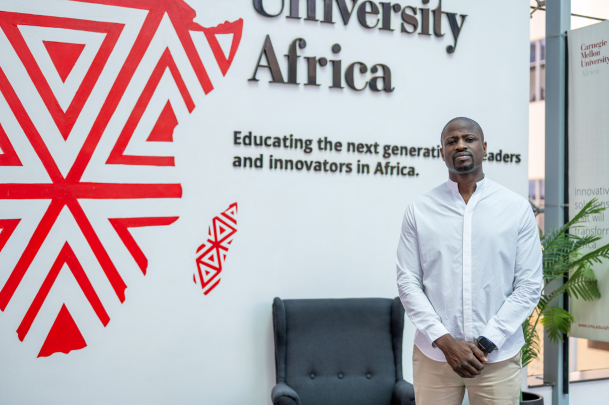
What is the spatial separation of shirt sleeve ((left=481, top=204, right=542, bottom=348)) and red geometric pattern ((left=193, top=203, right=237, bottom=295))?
1697 millimetres

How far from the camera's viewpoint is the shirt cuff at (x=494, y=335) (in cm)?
220

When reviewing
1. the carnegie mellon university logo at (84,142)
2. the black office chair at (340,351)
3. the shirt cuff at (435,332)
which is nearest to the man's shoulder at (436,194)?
the shirt cuff at (435,332)

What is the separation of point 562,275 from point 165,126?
2.76 metres

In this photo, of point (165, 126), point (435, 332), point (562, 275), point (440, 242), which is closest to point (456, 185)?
point (440, 242)

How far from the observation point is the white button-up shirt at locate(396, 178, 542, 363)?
2.27 meters

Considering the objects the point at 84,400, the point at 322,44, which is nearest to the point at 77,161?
the point at 84,400

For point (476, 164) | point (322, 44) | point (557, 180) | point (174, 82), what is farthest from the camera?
point (557, 180)

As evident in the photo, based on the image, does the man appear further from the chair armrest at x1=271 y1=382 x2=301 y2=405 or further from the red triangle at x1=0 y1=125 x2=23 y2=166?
the red triangle at x1=0 y1=125 x2=23 y2=166

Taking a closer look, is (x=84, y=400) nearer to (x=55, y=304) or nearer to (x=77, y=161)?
(x=55, y=304)

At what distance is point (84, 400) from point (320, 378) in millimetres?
1304

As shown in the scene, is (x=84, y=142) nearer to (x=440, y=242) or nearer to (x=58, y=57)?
(x=58, y=57)

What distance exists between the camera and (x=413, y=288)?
94.3 inches

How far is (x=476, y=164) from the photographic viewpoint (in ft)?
7.88

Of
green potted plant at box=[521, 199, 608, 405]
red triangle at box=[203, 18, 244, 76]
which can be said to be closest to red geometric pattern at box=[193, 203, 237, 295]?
red triangle at box=[203, 18, 244, 76]
